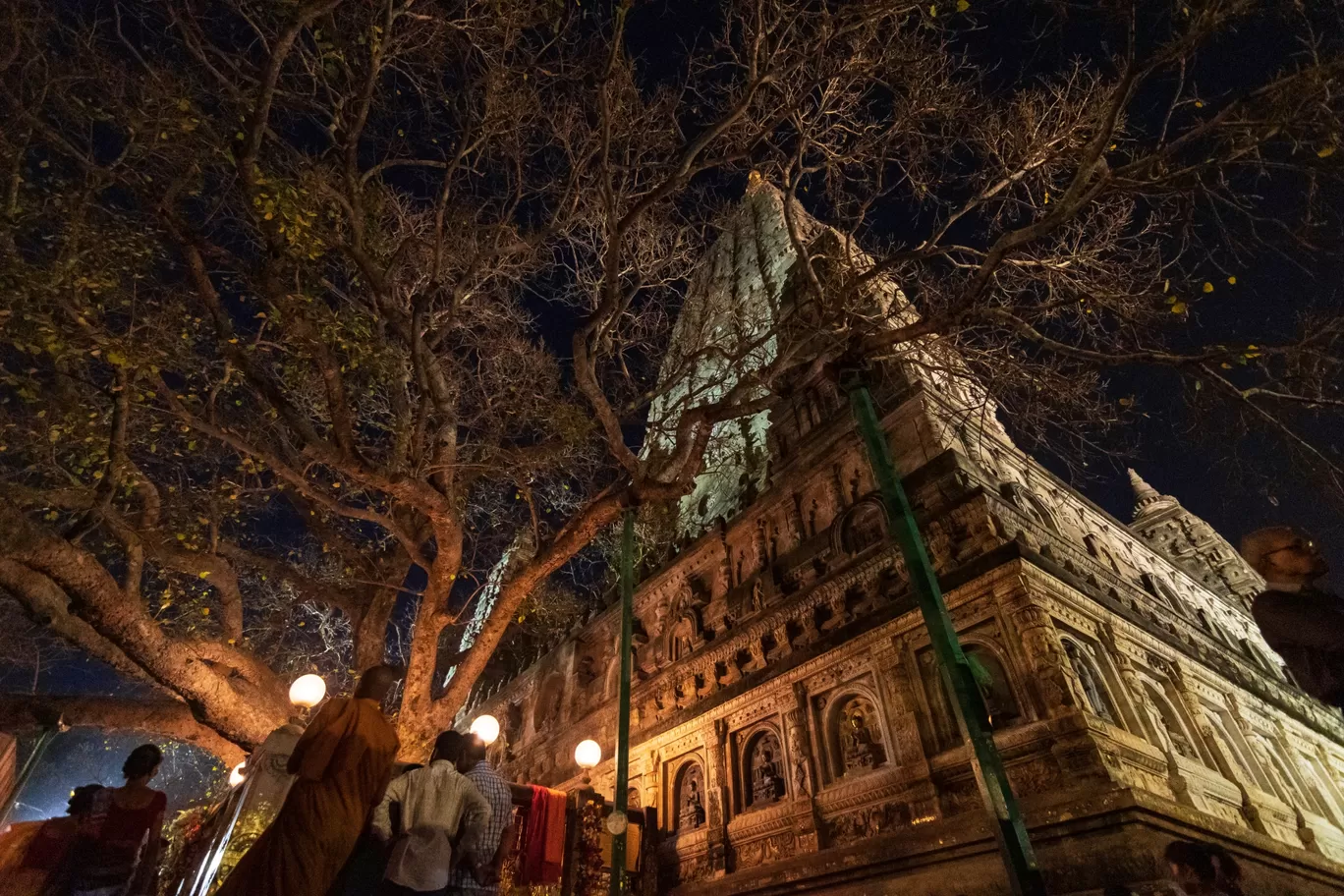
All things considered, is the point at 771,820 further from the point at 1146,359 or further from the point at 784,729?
the point at 1146,359

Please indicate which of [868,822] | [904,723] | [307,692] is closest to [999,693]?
[904,723]

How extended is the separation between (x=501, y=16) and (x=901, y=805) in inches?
523

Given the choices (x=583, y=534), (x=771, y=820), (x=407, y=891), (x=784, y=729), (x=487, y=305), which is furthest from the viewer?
(x=487, y=305)

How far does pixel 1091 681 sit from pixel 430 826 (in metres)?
9.31

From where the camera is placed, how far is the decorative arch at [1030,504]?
1214cm

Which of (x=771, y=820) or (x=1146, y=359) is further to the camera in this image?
(x=771, y=820)

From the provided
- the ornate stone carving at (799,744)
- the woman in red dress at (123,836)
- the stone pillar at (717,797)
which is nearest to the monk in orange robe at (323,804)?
the woman in red dress at (123,836)

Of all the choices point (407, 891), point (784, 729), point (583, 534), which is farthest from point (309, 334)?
point (784, 729)

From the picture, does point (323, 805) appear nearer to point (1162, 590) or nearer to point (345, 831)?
point (345, 831)

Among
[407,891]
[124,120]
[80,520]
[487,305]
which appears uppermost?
[487,305]

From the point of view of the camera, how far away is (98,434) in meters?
9.03

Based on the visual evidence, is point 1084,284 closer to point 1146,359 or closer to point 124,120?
point 1146,359

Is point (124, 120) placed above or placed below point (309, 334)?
above

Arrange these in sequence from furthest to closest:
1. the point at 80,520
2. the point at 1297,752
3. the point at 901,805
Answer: the point at 1297,752 < the point at 901,805 < the point at 80,520
